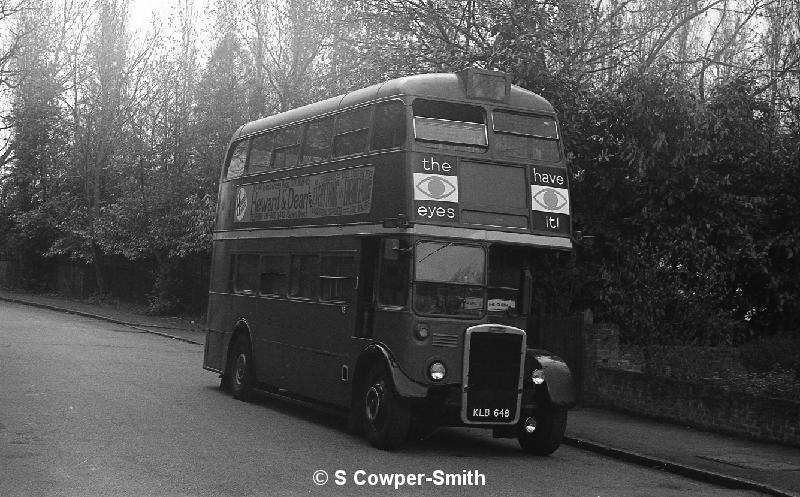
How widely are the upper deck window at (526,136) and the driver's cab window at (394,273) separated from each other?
5.63ft

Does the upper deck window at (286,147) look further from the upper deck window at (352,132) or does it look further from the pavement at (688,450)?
the pavement at (688,450)

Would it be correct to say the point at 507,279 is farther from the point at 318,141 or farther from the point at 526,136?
the point at 318,141

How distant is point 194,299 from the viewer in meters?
38.1

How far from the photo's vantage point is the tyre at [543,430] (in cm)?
1295

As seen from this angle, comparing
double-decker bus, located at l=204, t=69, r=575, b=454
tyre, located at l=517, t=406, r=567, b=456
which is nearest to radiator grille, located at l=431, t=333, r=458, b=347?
double-decker bus, located at l=204, t=69, r=575, b=454

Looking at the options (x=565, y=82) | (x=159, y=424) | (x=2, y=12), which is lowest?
(x=159, y=424)

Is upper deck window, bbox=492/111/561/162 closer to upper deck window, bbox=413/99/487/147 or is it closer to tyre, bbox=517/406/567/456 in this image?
upper deck window, bbox=413/99/487/147

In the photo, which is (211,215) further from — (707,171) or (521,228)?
(521,228)

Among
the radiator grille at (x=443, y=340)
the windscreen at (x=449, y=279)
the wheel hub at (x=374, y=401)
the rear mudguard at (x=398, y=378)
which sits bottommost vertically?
the wheel hub at (x=374, y=401)

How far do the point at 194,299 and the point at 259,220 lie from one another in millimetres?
21364

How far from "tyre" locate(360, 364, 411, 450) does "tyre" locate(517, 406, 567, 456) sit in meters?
1.52

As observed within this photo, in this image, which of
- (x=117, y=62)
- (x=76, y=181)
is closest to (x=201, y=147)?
Answer: (x=117, y=62)

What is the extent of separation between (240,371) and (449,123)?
6584 millimetres

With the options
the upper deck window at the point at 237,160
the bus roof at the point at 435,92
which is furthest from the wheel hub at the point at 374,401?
the upper deck window at the point at 237,160
